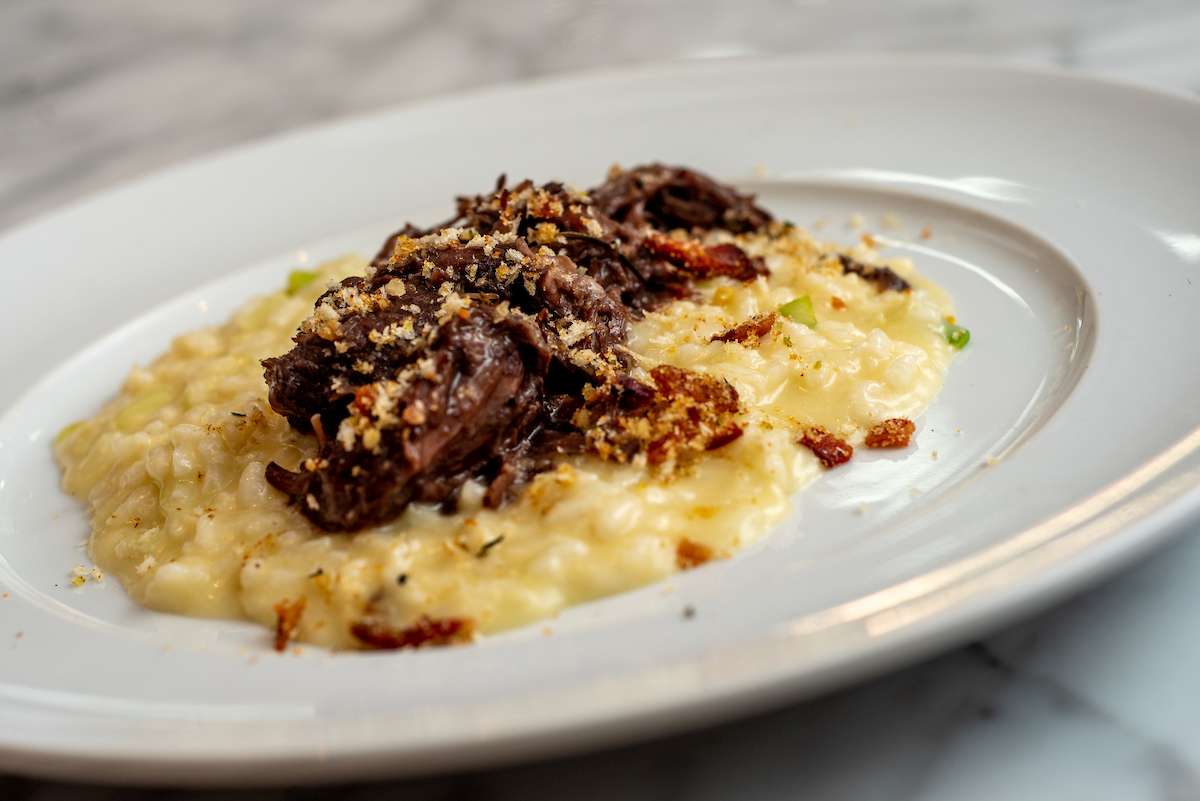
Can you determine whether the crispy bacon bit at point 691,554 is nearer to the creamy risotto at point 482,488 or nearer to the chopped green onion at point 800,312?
the creamy risotto at point 482,488

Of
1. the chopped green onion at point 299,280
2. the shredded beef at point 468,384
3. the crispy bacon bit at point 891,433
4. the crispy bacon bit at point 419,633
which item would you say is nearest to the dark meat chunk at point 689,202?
the shredded beef at point 468,384

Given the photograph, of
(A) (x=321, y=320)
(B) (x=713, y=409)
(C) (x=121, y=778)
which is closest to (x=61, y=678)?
(C) (x=121, y=778)

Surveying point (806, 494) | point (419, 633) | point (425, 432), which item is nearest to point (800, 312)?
point (806, 494)

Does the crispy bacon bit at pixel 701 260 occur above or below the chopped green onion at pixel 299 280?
above

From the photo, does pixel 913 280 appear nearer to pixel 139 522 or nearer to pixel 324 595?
pixel 324 595

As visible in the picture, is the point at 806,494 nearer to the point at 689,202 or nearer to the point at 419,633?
the point at 419,633

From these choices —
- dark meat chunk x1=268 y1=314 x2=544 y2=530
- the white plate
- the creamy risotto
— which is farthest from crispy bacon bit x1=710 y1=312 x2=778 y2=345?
dark meat chunk x1=268 y1=314 x2=544 y2=530
